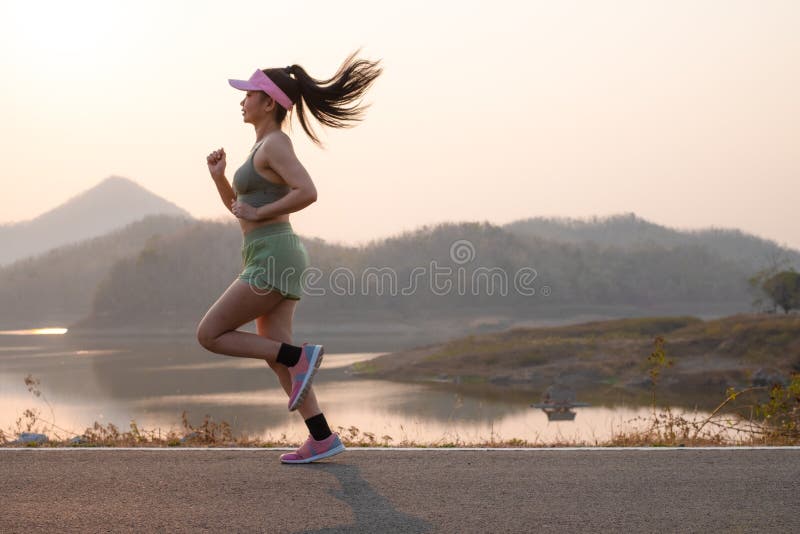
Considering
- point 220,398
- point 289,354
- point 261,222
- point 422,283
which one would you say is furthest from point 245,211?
point 422,283

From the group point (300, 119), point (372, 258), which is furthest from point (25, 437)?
point (372, 258)

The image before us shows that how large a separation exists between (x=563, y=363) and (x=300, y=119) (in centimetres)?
5764

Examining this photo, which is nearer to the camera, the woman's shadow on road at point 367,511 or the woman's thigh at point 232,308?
the woman's shadow on road at point 367,511

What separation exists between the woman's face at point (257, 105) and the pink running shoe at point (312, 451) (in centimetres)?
175

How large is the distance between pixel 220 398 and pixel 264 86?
43641 mm

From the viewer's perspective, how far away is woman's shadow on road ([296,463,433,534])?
385 cm

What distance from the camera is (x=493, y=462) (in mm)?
5176

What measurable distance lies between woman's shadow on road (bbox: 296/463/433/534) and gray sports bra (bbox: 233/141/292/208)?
1452 millimetres

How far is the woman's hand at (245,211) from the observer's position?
509cm

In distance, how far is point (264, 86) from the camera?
5.30 metres

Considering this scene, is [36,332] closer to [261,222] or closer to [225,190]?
[225,190]

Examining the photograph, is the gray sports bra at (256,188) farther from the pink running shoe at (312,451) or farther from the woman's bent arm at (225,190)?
the pink running shoe at (312,451)

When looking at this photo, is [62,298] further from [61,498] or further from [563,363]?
[61,498]

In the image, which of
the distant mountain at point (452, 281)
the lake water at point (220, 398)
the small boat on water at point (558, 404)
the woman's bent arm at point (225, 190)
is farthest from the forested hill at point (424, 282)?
the woman's bent arm at point (225, 190)
